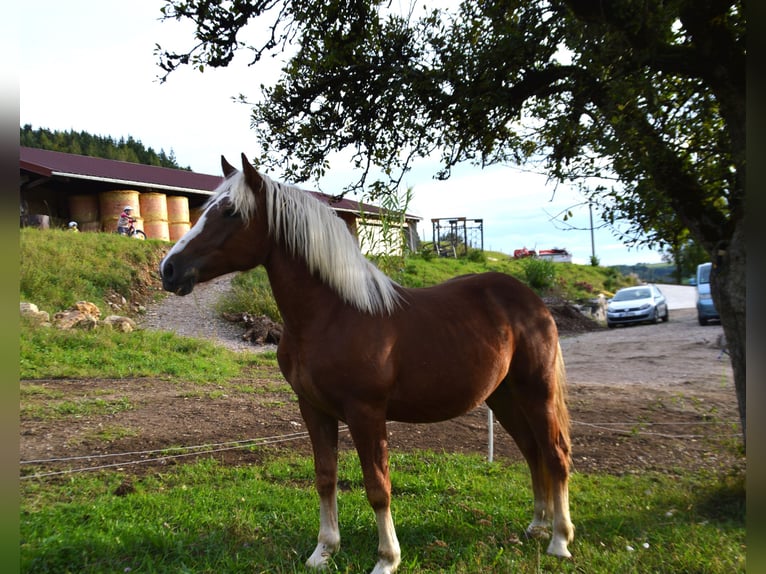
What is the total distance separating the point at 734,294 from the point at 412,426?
3.94m

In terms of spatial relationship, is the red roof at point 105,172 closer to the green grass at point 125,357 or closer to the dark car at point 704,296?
the green grass at point 125,357

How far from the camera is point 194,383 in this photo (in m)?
8.02

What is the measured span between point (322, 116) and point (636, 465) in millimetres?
4530

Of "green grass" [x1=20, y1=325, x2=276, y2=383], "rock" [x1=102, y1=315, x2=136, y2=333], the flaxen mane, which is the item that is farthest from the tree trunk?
"rock" [x1=102, y1=315, x2=136, y2=333]

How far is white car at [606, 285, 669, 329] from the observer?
20219 millimetres

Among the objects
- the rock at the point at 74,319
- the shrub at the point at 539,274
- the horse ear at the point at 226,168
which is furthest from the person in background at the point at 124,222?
the horse ear at the point at 226,168

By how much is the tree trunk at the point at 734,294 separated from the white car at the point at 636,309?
17.5 m

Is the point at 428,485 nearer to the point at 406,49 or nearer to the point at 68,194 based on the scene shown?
the point at 406,49

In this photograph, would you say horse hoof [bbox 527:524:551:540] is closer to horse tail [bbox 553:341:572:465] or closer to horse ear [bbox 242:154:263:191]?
horse tail [bbox 553:341:572:465]

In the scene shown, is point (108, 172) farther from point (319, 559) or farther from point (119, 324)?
point (319, 559)

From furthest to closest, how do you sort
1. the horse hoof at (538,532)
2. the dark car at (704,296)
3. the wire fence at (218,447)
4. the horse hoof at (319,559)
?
the dark car at (704,296), the wire fence at (218,447), the horse hoof at (538,532), the horse hoof at (319,559)

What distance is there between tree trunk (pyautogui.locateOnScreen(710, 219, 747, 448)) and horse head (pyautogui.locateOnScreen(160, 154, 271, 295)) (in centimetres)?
→ 341

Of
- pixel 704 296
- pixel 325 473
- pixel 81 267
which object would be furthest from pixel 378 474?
pixel 704 296

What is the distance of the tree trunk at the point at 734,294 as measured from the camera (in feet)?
12.5
